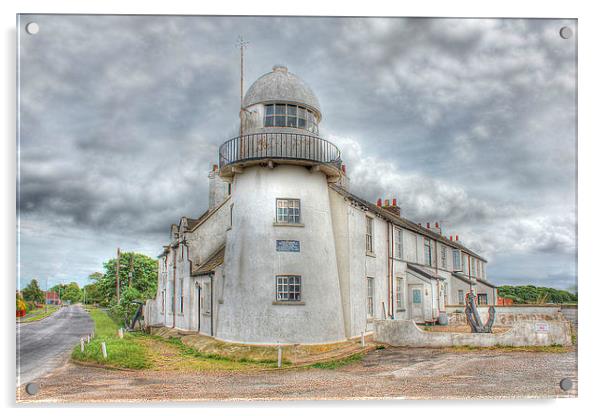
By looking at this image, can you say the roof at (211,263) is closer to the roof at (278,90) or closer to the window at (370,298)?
the window at (370,298)

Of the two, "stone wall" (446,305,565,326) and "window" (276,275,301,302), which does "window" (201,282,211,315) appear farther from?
"stone wall" (446,305,565,326)

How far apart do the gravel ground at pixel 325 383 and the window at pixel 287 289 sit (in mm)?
2310

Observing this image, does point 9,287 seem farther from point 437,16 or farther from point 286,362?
point 437,16

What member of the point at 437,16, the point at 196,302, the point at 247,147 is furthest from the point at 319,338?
the point at 437,16

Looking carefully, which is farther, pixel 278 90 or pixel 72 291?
pixel 72 291

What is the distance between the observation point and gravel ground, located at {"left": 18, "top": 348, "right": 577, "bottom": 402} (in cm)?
783

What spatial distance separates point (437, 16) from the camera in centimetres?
818

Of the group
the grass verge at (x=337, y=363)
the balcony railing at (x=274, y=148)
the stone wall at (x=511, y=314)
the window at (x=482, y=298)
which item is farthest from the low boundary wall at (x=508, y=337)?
the window at (x=482, y=298)

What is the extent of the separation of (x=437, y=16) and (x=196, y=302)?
1255 centimetres

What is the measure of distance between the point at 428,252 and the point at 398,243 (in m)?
4.03

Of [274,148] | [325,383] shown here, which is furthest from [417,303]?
[325,383]

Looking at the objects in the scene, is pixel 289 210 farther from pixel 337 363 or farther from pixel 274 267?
pixel 337 363

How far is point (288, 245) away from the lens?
38.8 ft

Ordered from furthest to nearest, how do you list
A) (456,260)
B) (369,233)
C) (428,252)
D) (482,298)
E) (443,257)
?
(482,298), (456,260), (443,257), (428,252), (369,233)
